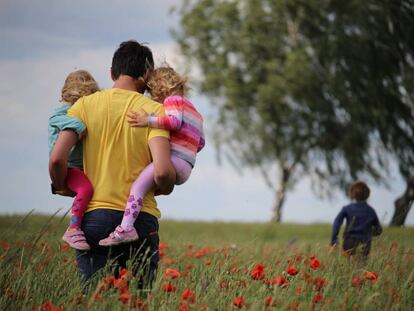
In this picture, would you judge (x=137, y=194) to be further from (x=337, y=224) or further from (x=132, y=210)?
(x=337, y=224)

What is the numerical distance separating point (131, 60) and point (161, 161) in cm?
69

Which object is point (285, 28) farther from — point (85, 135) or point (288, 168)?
point (85, 135)

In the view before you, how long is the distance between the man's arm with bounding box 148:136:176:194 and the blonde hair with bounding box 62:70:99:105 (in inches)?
26.5

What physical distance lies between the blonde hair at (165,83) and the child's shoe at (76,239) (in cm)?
103

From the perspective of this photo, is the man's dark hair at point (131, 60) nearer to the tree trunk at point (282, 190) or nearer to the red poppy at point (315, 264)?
the red poppy at point (315, 264)

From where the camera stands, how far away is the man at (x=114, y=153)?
13.6ft

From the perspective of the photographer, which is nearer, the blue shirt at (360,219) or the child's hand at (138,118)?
the child's hand at (138,118)

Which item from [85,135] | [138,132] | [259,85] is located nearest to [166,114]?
[138,132]

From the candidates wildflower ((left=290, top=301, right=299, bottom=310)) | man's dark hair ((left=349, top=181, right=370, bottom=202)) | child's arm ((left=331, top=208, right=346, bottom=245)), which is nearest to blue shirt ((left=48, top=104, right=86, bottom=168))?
Result: wildflower ((left=290, top=301, right=299, bottom=310))

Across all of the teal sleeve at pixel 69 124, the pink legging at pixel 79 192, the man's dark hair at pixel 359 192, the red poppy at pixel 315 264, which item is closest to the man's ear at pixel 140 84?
the teal sleeve at pixel 69 124

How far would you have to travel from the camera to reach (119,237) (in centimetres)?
407

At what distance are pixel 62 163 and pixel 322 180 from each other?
22.9 metres

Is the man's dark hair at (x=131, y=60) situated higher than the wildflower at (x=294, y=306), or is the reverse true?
the man's dark hair at (x=131, y=60)

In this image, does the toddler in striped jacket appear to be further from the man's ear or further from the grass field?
the grass field
